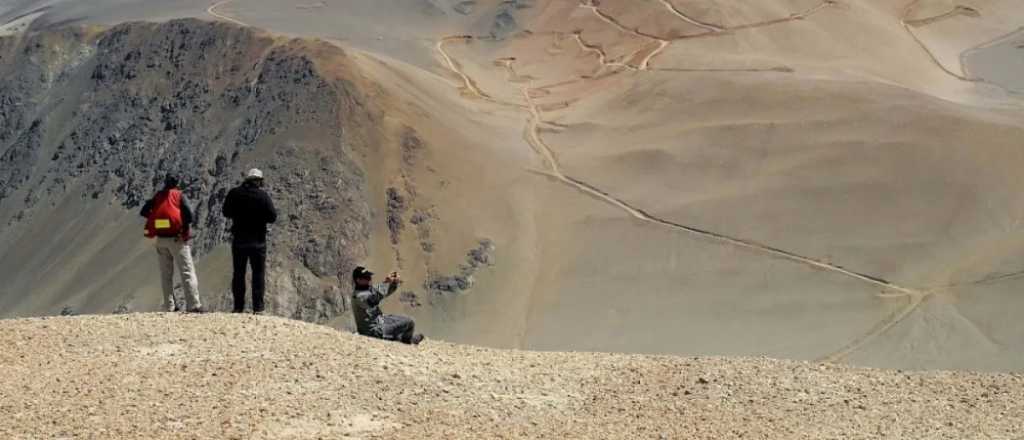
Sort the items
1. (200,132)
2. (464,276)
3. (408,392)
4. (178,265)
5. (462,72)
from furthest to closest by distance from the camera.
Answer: (462,72) < (200,132) < (464,276) < (178,265) < (408,392)

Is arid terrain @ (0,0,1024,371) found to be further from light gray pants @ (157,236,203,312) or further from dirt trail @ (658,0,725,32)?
light gray pants @ (157,236,203,312)

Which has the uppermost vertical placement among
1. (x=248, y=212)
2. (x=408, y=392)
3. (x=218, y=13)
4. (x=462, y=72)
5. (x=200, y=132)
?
(x=248, y=212)

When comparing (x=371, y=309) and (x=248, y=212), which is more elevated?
(x=248, y=212)

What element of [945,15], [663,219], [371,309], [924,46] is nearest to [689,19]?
[924,46]

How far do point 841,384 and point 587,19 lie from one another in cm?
4456

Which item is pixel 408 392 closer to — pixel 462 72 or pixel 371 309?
pixel 371 309

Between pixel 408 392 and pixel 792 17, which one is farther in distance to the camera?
pixel 792 17

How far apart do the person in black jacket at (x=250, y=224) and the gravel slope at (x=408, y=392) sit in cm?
64

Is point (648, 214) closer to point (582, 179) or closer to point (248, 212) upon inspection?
point (582, 179)

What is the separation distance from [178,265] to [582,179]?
1137 inches

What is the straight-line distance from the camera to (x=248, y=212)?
532 inches

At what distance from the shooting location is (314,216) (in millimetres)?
40312

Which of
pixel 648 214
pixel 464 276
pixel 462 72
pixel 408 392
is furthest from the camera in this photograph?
pixel 462 72

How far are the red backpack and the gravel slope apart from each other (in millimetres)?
843
